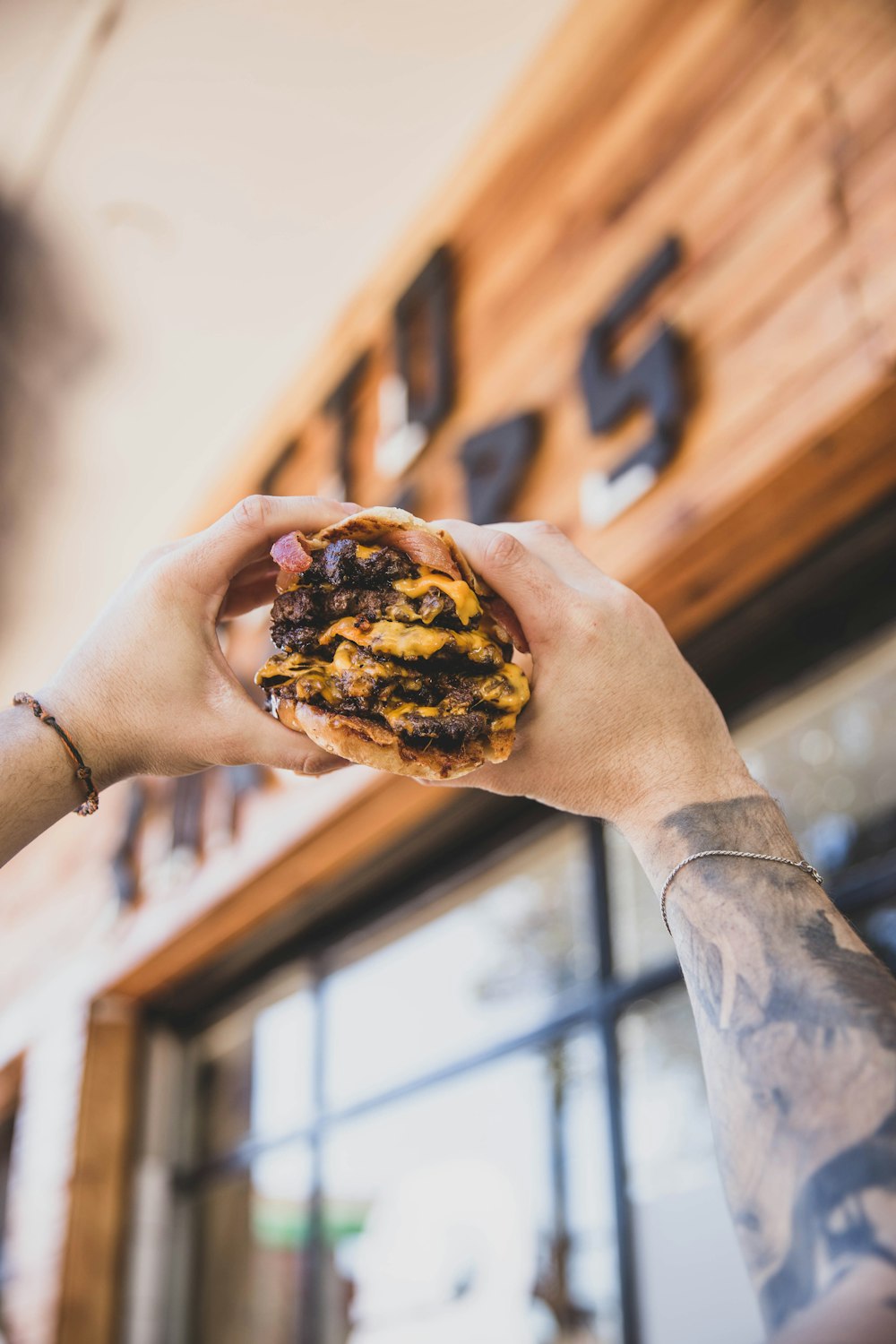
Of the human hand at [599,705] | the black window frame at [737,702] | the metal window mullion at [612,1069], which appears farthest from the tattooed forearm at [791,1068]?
the metal window mullion at [612,1069]

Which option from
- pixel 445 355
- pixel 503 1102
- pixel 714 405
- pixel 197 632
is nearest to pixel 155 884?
pixel 503 1102

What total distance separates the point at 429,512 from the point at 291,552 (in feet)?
7.94

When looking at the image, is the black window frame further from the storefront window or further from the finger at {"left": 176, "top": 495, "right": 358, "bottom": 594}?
the finger at {"left": 176, "top": 495, "right": 358, "bottom": 594}

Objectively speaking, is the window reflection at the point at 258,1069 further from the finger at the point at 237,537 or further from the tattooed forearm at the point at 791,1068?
the tattooed forearm at the point at 791,1068

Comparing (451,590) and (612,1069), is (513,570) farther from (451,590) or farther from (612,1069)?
(612,1069)

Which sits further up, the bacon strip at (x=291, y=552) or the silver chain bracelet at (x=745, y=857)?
the silver chain bracelet at (x=745, y=857)

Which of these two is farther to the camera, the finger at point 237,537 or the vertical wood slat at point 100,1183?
the vertical wood slat at point 100,1183

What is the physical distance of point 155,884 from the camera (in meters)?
5.07

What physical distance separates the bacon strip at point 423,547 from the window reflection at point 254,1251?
3671 mm

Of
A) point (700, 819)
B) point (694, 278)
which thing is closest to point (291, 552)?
point (700, 819)

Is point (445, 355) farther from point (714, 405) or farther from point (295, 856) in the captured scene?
point (295, 856)

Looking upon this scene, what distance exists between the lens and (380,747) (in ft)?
4.66

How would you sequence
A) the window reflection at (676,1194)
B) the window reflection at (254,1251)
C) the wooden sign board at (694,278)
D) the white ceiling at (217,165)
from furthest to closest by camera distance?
the window reflection at (254,1251) → the white ceiling at (217,165) → the window reflection at (676,1194) → the wooden sign board at (694,278)

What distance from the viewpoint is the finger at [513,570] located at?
1.35 metres
